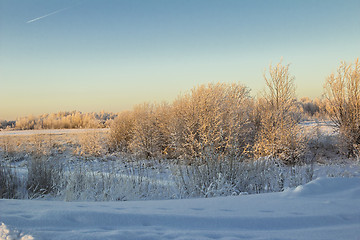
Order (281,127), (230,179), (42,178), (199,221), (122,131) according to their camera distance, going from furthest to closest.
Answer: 1. (122,131)
2. (281,127)
3. (42,178)
4. (230,179)
5. (199,221)

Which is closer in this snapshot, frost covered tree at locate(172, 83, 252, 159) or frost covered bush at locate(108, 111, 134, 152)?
frost covered tree at locate(172, 83, 252, 159)

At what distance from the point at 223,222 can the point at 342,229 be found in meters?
1.23

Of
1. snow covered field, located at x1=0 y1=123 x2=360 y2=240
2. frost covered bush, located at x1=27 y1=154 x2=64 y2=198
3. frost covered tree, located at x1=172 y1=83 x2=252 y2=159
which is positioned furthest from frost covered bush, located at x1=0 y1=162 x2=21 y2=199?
frost covered tree, located at x1=172 y1=83 x2=252 y2=159

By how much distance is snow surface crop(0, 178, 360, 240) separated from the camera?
2.68 m

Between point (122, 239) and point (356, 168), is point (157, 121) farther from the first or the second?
point (122, 239)

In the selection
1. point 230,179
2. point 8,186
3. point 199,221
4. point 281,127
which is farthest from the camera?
point 281,127

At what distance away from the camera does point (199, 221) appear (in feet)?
10.2

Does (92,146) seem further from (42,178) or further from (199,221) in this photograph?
(199,221)

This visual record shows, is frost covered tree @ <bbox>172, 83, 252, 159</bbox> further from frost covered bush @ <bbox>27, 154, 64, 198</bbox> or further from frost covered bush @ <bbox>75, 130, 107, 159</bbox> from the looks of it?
frost covered bush @ <bbox>27, 154, 64, 198</bbox>

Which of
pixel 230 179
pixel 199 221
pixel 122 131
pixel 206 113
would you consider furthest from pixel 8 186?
pixel 122 131

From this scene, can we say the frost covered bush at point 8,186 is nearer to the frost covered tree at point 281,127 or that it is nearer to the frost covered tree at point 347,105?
the frost covered tree at point 281,127

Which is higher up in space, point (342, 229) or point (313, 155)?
point (342, 229)

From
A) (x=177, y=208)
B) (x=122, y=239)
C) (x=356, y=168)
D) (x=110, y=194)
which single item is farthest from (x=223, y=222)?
(x=356, y=168)

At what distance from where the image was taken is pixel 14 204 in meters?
3.88
